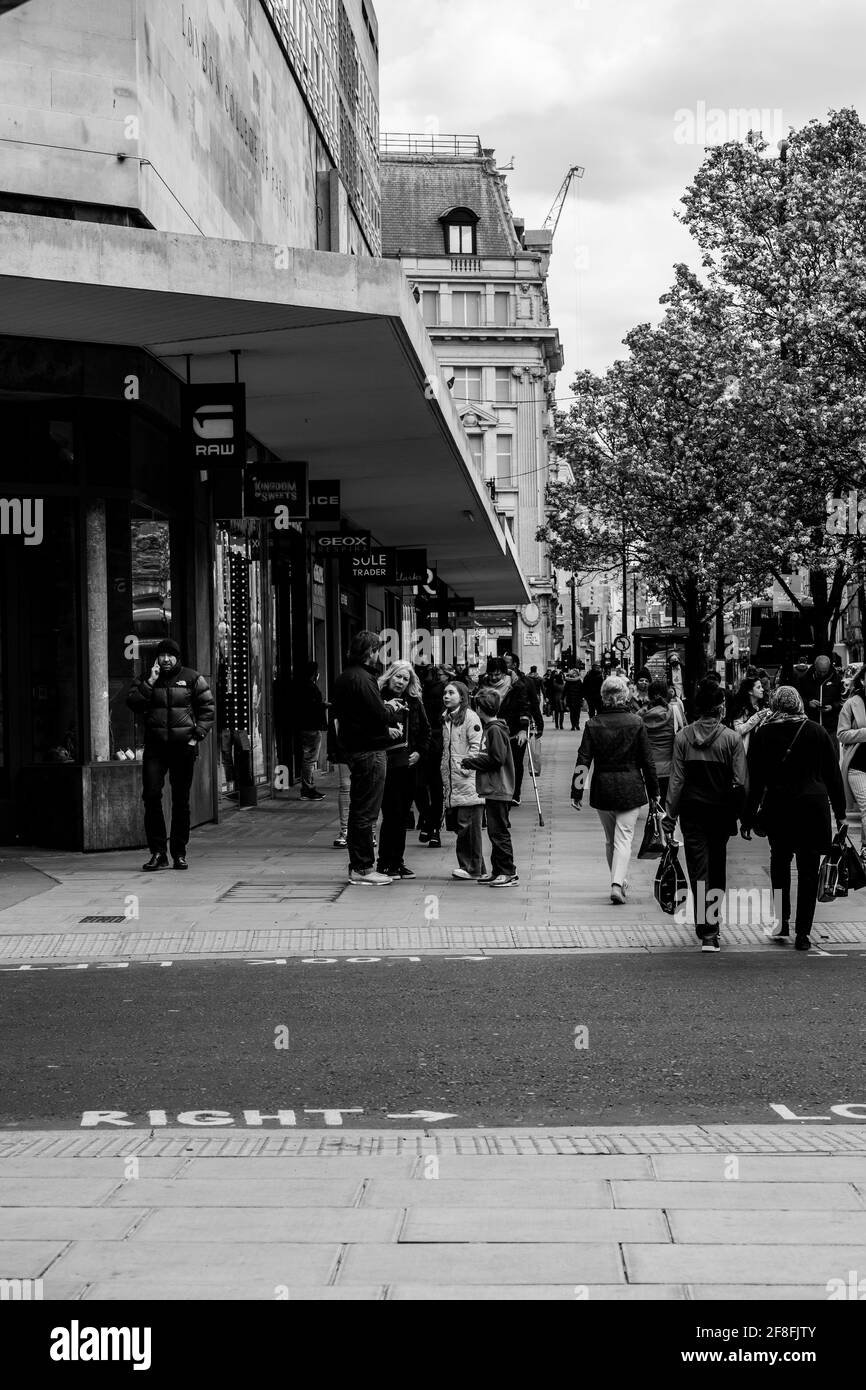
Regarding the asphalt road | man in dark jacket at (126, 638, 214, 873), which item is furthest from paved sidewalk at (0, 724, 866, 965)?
the asphalt road

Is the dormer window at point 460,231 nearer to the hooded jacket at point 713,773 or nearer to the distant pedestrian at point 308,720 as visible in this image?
the distant pedestrian at point 308,720

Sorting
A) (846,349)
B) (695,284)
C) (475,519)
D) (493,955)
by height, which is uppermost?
(695,284)

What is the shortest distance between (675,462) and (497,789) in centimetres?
3367

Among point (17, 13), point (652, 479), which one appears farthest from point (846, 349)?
point (17, 13)

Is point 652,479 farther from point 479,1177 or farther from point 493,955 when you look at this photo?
point 479,1177

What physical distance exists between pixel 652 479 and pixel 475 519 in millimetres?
15832

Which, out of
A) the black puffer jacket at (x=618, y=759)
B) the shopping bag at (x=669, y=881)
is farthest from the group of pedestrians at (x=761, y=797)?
the black puffer jacket at (x=618, y=759)

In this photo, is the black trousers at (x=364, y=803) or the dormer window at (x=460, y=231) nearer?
the black trousers at (x=364, y=803)

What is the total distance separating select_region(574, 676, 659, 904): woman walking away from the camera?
1205 centimetres

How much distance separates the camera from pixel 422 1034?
7664 millimetres

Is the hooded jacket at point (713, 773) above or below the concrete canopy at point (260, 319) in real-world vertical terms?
below

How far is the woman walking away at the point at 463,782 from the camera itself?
13.4 metres

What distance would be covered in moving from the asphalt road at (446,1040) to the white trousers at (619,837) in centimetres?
219
